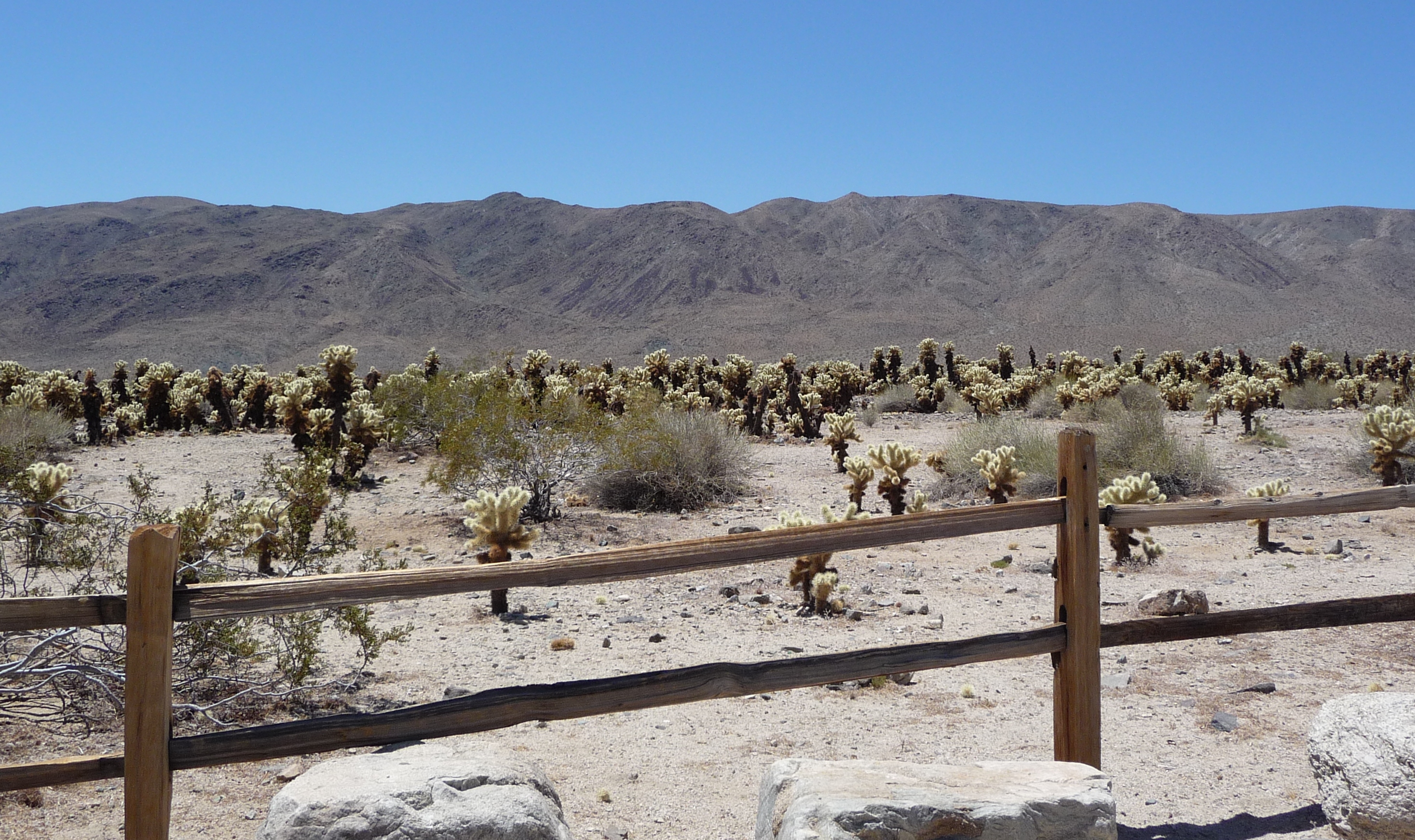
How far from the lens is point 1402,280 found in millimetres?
91062

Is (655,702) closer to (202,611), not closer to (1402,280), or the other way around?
(202,611)

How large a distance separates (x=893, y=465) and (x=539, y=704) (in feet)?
30.5

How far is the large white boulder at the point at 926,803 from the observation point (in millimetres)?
3207

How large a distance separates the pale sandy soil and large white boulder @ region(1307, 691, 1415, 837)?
0.30 m

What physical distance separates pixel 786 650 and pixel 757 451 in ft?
40.7

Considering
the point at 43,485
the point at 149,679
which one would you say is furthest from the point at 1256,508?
the point at 43,485

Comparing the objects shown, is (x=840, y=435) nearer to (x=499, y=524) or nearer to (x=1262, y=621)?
(x=499, y=524)

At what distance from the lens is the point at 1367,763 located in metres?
3.92

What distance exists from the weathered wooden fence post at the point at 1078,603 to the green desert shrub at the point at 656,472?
32.1 ft

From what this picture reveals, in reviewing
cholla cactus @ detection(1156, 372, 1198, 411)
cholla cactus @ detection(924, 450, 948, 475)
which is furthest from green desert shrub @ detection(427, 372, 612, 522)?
cholla cactus @ detection(1156, 372, 1198, 411)

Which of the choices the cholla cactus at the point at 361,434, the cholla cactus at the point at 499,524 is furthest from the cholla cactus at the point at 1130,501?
the cholla cactus at the point at 361,434

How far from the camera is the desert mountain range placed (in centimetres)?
7244

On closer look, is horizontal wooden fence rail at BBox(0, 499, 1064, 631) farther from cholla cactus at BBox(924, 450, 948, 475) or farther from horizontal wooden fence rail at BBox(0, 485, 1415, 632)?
cholla cactus at BBox(924, 450, 948, 475)

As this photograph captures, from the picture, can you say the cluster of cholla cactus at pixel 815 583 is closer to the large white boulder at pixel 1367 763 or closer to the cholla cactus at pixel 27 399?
the large white boulder at pixel 1367 763
